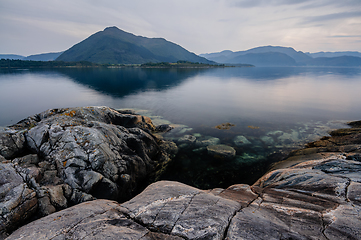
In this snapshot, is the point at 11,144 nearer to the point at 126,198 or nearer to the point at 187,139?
the point at 126,198

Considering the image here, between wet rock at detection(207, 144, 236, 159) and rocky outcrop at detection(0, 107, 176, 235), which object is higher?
rocky outcrop at detection(0, 107, 176, 235)

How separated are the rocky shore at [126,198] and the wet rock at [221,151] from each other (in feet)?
23.2

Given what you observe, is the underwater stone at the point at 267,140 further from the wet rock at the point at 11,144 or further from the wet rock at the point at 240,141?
Result: the wet rock at the point at 11,144

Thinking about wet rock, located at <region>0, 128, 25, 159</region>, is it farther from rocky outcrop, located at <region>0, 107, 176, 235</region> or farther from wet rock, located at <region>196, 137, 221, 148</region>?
wet rock, located at <region>196, 137, 221, 148</region>

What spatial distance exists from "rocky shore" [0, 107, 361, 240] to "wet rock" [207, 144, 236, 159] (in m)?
7.07

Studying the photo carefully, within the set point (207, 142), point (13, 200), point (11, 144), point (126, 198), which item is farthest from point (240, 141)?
point (11, 144)

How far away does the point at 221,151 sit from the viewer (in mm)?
20938

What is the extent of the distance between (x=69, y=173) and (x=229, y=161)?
15.5 metres

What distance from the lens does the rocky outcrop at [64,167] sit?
845 cm

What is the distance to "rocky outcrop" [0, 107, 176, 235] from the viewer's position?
8.45 metres

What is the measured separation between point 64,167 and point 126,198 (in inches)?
199

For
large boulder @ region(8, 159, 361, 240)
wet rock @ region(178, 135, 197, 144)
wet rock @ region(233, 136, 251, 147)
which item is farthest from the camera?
wet rock @ region(178, 135, 197, 144)

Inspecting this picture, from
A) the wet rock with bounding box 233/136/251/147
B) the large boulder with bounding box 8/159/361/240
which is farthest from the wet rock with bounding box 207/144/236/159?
the large boulder with bounding box 8/159/361/240

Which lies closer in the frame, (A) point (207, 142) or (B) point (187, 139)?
(A) point (207, 142)
